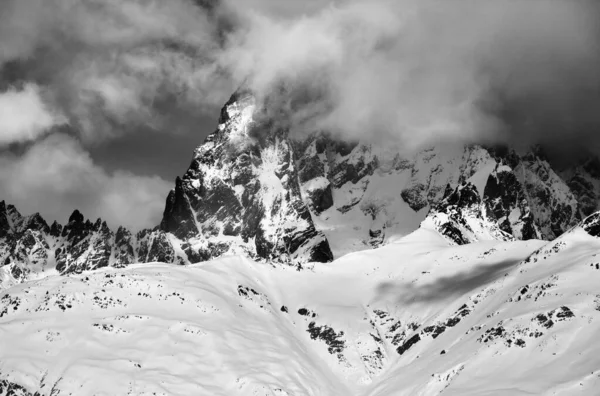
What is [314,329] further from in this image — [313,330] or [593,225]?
[593,225]

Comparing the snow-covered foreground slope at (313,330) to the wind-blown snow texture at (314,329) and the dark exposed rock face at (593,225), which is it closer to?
the wind-blown snow texture at (314,329)

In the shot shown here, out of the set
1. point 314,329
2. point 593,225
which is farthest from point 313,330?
point 593,225

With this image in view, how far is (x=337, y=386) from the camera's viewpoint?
420ft

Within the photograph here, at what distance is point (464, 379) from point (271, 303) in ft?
186

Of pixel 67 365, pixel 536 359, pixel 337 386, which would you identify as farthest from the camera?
pixel 337 386

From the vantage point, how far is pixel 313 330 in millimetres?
146750

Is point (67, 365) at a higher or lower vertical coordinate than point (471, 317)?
higher

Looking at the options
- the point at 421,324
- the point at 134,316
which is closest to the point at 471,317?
the point at 421,324

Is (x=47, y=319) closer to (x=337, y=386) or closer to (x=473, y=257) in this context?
(x=337, y=386)

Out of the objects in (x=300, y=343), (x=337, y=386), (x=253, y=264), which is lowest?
(x=337, y=386)

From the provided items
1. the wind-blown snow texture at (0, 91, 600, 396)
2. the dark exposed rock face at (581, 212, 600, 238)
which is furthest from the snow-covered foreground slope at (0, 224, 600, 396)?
the dark exposed rock face at (581, 212, 600, 238)

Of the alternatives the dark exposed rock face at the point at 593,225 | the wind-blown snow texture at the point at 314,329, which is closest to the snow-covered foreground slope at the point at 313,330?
the wind-blown snow texture at the point at 314,329

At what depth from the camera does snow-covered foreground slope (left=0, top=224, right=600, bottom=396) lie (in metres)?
104

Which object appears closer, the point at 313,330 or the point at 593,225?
the point at 593,225
